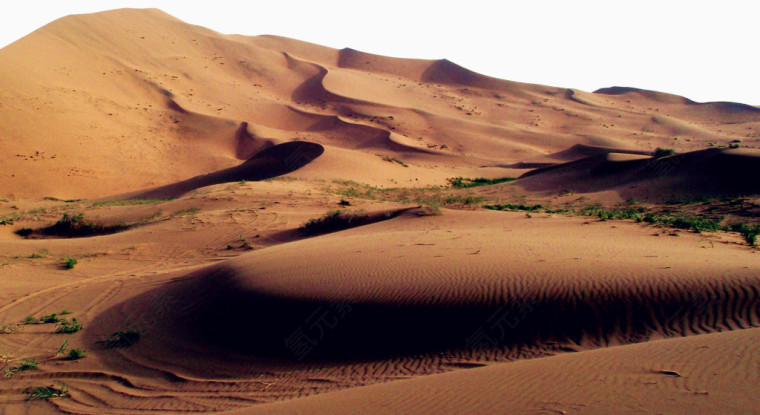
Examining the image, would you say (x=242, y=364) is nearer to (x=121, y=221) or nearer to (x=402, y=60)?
(x=121, y=221)

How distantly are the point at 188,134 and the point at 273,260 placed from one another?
3662 centimetres

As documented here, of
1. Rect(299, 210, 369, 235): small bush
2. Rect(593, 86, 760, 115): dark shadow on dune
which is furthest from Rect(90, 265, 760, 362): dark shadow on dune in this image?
Rect(593, 86, 760, 115): dark shadow on dune

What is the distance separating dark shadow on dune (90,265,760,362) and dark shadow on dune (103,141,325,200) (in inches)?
889

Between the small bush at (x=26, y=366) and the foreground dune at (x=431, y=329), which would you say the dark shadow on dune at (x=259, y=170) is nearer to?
the foreground dune at (x=431, y=329)

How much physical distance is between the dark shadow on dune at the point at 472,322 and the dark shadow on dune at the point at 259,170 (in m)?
22.6

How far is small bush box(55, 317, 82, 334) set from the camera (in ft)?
26.8

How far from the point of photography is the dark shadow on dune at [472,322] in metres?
5.81

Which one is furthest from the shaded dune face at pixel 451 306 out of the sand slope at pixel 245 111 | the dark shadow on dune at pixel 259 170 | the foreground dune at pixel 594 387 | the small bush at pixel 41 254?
the dark shadow on dune at pixel 259 170

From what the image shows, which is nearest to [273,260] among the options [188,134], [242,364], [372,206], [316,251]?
[316,251]

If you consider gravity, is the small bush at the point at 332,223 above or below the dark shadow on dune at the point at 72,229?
above

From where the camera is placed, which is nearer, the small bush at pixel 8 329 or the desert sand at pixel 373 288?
the desert sand at pixel 373 288

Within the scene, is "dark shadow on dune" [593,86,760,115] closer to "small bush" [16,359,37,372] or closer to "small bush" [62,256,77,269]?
"small bush" [62,256,77,269]

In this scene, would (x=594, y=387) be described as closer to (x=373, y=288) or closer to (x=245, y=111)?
(x=373, y=288)

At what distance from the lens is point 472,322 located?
6.35 metres
